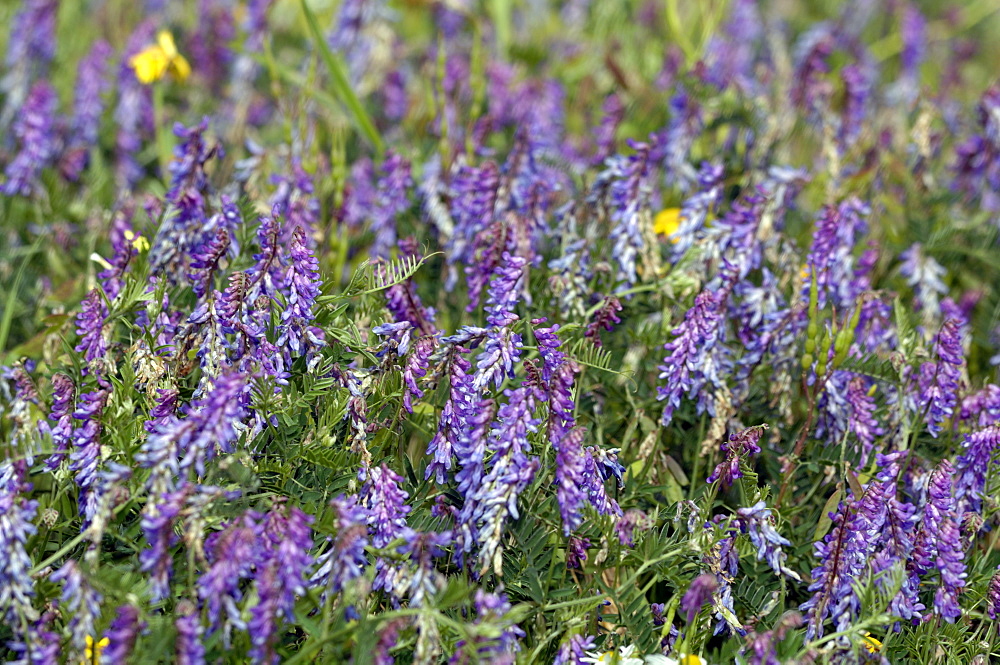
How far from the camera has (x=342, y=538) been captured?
84.6 inches

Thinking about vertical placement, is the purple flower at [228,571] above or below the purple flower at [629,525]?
above

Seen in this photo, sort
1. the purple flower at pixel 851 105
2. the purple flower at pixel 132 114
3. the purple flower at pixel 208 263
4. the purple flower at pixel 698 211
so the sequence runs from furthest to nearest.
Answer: the purple flower at pixel 132 114, the purple flower at pixel 851 105, the purple flower at pixel 698 211, the purple flower at pixel 208 263

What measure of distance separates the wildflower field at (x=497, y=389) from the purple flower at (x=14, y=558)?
11 millimetres

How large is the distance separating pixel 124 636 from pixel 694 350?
1.56 meters

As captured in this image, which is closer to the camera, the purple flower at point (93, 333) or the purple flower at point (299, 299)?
the purple flower at point (299, 299)

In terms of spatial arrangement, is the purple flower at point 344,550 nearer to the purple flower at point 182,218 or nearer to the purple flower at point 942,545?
the purple flower at point 182,218

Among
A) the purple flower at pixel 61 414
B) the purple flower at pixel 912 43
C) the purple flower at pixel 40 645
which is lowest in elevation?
the purple flower at pixel 912 43

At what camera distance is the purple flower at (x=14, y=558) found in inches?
87.7

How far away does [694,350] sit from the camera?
9.25 feet

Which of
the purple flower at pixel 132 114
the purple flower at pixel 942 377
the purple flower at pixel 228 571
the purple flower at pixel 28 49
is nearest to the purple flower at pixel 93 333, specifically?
the purple flower at pixel 228 571

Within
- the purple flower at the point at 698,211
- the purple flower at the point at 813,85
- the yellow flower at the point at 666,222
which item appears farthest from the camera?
the purple flower at the point at 813,85

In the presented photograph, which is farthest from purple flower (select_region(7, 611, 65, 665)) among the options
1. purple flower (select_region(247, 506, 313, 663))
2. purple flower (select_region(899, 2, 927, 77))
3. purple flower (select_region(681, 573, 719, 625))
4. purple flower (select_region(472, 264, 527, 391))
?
purple flower (select_region(899, 2, 927, 77))

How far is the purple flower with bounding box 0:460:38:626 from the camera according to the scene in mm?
2227

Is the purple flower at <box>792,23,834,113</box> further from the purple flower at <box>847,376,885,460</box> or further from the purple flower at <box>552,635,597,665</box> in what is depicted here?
the purple flower at <box>552,635,597,665</box>
